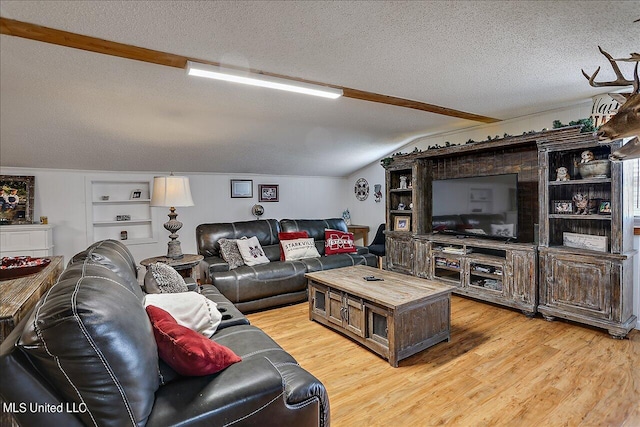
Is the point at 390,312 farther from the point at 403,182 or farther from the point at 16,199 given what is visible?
the point at 16,199

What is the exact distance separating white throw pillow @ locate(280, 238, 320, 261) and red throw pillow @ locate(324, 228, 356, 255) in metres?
0.23

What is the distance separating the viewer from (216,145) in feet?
14.9

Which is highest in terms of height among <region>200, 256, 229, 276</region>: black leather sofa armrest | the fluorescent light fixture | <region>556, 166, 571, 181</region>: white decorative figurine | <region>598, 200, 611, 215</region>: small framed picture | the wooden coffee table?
the fluorescent light fixture

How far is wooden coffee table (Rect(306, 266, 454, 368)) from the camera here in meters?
2.45

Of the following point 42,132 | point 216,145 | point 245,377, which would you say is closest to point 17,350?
point 245,377

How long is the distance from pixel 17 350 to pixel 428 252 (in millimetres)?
4186

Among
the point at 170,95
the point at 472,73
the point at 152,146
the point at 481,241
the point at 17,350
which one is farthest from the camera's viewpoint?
the point at 152,146

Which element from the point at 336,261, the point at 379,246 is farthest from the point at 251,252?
the point at 379,246

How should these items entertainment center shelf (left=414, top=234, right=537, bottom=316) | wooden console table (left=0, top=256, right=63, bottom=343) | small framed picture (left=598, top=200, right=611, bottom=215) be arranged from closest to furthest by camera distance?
wooden console table (left=0, top=256, right=63, bottom=343) < small framed picture (left=598, top=200, right=611, bottom=215) < entertainment center shelf (left=414, top=234, right=537, bottom=316)

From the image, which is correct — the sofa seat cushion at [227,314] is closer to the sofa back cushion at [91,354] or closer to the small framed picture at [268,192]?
the sofa back cushion at [91,354]

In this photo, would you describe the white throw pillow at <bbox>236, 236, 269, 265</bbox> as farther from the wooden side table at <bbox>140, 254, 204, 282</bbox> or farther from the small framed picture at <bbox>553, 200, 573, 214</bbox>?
the small framed picture at <bbox>553, 200, 573, 214</bbox>

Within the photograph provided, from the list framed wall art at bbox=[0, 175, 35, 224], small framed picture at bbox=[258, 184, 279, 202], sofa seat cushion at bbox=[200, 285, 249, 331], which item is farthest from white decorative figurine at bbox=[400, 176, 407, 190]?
framed wall art at bbox=[0, 175, 35, 224]

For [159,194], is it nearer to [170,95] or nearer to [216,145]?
[170,95]

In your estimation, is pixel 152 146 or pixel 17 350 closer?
pixel 17 350
